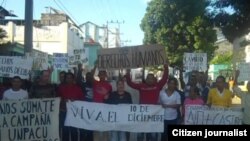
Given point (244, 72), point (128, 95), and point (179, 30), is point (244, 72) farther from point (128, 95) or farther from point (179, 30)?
point (179, 30)

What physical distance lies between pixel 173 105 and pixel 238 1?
5160 mm

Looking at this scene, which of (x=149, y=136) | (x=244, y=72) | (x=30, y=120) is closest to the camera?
(x=30, y=120)

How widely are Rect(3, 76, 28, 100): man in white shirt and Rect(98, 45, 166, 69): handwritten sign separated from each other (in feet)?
7.33

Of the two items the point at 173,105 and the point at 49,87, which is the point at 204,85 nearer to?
the point at 173,105

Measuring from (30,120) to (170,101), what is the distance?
268cm

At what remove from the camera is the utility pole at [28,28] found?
16.4m

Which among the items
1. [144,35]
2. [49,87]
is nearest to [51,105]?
[49,87]

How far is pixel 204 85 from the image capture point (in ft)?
39.9

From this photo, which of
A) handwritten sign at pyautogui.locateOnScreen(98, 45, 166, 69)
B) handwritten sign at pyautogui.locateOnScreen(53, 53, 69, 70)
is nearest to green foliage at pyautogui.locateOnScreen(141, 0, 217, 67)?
handwritten sign at pyautogui.locateOnScreen(53, 53, 69, 70)

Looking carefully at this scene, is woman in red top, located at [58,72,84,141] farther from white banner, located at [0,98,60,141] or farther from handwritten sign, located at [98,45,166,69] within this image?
handwritten sign, located at [98,45,166,69]

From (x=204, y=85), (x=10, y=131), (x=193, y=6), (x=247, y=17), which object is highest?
(x=193, y=6)

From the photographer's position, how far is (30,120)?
30.7ft

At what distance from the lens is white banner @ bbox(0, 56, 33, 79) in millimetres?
11734

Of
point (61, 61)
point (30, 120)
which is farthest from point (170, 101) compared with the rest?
point (61, 61)
